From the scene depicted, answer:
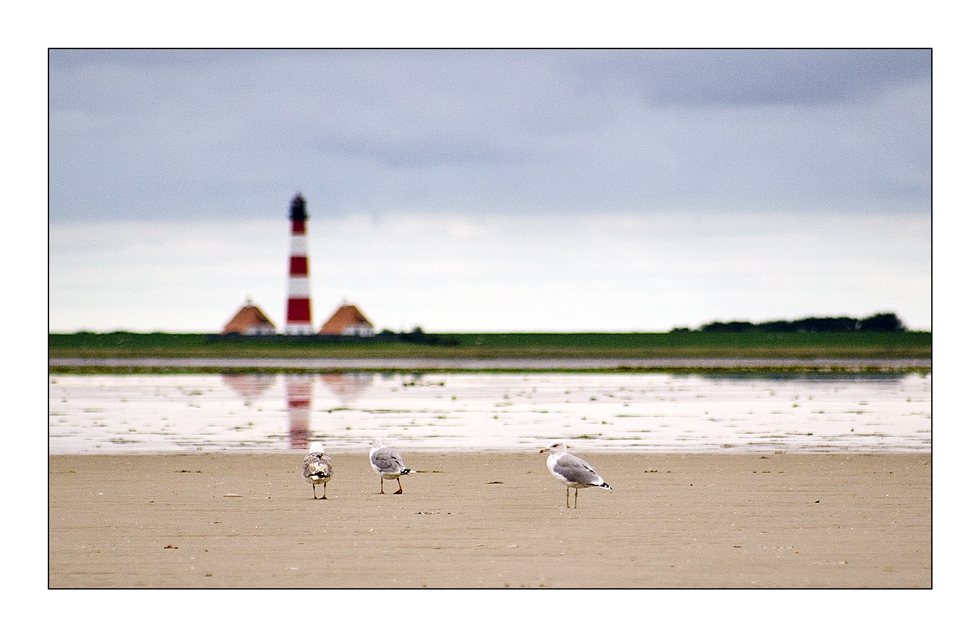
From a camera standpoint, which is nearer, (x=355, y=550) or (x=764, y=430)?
(x=355, y=550)

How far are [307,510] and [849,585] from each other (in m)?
5.87

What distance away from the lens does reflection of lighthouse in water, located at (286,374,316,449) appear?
1956 centimetres

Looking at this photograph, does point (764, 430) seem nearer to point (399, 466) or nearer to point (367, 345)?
point (399, 466)

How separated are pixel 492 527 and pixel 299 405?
17707 millimetres

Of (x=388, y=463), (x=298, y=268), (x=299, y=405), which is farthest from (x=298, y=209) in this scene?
(x=388, y=463)

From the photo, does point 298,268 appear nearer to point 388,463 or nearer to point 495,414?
point 495,414

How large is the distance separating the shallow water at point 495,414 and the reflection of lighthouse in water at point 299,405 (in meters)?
0.05

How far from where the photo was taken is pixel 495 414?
24672 mm

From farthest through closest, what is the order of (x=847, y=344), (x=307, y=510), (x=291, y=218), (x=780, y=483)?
(x=291, y=218) < (x=847, y=344) < (x=780, y=483) < (x=307, y=510)

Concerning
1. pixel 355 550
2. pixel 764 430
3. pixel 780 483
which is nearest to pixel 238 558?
pixel 355 550

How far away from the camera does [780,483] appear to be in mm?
13516

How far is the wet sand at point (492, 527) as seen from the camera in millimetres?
8734

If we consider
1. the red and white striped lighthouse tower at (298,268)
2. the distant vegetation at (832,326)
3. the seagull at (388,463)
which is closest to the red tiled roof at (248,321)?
the red and white striped lighthouse tower at (298,268)

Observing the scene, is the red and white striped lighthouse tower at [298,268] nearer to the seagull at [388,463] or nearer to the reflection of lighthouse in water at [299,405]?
the reflection of lighthouse in water at [299,405]
